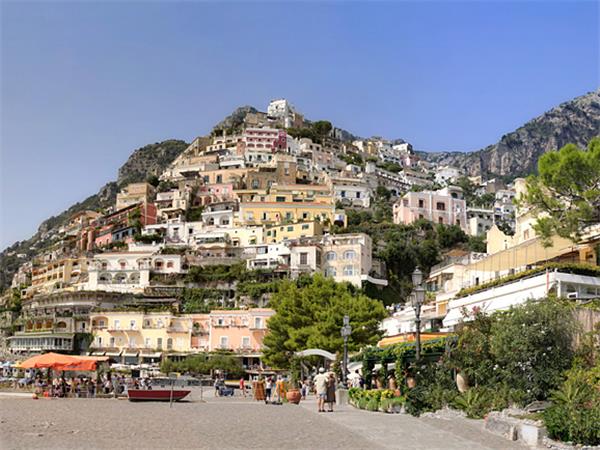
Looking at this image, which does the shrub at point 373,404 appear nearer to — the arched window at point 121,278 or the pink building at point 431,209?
the arched window at point 121,278

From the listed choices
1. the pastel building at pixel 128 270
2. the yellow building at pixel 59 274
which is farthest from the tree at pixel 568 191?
the yellow building at pixel 59 274

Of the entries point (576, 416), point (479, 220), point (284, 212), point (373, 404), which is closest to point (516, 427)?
point (576, 416)

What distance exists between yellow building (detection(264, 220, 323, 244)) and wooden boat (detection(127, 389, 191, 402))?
55.5 metres

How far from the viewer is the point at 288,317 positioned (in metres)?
46.6

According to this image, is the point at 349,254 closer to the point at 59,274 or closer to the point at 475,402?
the point at 59,274

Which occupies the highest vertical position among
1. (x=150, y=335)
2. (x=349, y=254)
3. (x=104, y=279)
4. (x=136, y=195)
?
(x=136, y=195)

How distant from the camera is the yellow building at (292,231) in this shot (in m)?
85.4

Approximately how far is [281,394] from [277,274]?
154 feet

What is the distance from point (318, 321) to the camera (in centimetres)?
4547

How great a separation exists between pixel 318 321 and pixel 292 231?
134 ft

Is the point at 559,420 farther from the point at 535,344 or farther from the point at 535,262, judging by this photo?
the point at 535,262

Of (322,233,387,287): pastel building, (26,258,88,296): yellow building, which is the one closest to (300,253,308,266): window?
(322,233,387,287): pastel building

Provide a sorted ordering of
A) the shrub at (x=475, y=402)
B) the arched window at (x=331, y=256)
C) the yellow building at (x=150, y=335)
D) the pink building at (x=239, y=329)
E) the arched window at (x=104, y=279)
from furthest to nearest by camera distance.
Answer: the arched window at (x=104, y=279), the arched window at (x=331, y=256), the yellow building at (x=150, y=335), the pink building at (x=239, y=329), the shrub at (x=475, y=402)

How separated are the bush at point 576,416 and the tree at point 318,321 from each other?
27.2 m
